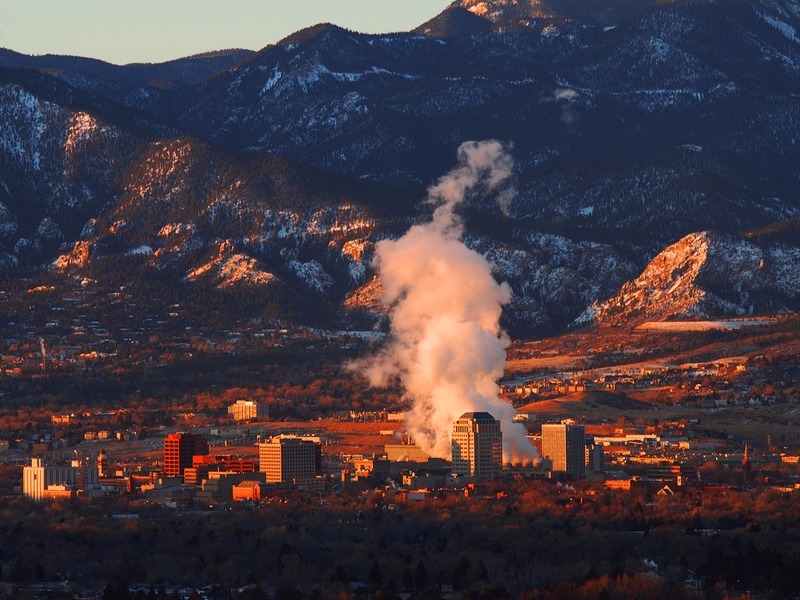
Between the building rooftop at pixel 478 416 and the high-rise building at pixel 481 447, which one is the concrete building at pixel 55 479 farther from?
the building rooftop at pixel 478 416

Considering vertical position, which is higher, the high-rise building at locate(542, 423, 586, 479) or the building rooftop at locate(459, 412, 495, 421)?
the building rooftop at locate(459, 412, 495, 421)

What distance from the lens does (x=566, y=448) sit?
194500mm

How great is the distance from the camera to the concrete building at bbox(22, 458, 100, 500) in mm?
188500

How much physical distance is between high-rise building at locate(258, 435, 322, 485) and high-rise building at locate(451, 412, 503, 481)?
30.2 ft

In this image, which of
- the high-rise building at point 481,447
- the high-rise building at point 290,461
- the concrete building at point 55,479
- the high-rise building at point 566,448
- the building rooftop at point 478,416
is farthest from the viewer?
the building rooftop at point 478,416

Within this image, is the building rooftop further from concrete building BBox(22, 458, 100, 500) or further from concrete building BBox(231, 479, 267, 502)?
concrete building BBox(22, 458, 100, 500)

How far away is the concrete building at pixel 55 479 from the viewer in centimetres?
A: 18850

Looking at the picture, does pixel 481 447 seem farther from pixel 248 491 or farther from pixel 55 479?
pixel 55 479

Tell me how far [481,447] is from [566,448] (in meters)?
5.44

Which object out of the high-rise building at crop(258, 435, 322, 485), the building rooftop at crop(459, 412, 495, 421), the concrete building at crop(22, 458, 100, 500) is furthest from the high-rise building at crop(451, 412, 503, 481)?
the concrete building at crop(22, 458, 100, 500)

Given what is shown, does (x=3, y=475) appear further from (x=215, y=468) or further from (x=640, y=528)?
(x=640, y=528)

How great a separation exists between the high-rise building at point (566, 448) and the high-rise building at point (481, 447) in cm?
353

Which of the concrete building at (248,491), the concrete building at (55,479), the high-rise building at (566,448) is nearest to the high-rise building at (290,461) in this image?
the concrete building at (248,491)

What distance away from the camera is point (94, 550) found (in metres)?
159
